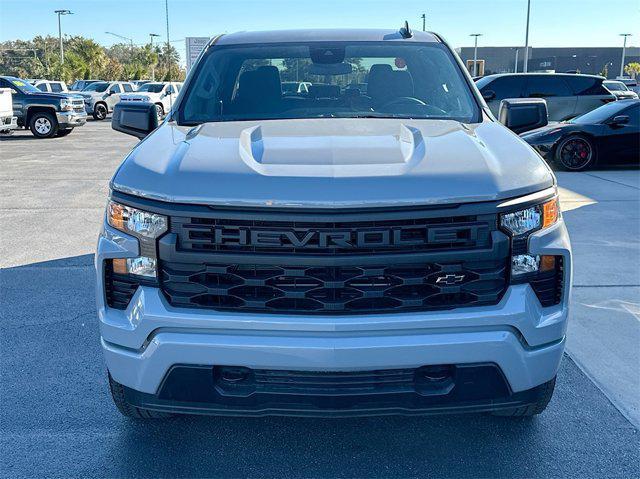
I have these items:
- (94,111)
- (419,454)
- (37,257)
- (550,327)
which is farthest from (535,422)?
(94,111)

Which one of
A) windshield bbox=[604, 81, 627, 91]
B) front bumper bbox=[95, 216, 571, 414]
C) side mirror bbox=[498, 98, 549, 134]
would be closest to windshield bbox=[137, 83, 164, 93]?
windshield bbox=[604, 81, 627, 91]

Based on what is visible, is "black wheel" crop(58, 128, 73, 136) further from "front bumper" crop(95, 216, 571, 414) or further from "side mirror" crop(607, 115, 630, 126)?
"front bumper" crop(95, 216, 571, 414)

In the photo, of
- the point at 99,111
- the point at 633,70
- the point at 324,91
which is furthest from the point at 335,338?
the point at 633,70

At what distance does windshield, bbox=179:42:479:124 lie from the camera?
3768mm

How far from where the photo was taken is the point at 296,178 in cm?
244

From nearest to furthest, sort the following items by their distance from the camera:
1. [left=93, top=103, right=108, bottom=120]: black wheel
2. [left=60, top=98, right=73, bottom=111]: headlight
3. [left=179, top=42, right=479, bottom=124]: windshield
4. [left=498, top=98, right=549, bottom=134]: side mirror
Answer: [left=179, top=42, right=479, bottom=124]: windshield
[left=498, top=98, right=549, bottom=134]: side mirror
[left=60, top=98, right=73, bottom=111]: headlight
[left=93, top=103, right=108, bottom=120]: black wheel

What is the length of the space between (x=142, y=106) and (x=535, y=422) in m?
2.90

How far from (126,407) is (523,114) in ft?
9.36

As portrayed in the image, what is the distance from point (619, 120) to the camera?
11688mm

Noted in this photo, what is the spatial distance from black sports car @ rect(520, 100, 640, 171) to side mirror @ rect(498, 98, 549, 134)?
806 cm

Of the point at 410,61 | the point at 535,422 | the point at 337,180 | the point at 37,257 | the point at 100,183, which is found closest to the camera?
the point at 337,180

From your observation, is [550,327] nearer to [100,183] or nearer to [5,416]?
[5,416]

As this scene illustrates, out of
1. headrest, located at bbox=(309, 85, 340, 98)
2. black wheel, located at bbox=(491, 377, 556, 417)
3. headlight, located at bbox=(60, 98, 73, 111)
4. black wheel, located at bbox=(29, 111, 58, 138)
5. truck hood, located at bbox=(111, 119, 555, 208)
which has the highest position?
headrest, located at bbox=(309, 85, 340, 98)

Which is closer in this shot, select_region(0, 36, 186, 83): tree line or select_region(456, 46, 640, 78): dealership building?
select_region(0, 36, 186, 83): tree line
